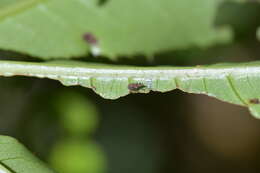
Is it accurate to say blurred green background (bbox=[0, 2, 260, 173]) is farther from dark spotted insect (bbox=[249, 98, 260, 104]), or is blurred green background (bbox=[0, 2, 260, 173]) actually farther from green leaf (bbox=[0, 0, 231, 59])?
dark spotted insect (bbox=[249, 98, 260, 104])

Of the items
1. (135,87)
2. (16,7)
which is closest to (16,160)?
(135,87)

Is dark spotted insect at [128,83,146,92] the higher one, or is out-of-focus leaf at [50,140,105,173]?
dark spotted insect at [128,83,146,92]

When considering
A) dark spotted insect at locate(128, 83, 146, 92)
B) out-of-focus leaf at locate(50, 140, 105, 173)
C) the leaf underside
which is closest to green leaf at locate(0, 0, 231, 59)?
the leaf underside

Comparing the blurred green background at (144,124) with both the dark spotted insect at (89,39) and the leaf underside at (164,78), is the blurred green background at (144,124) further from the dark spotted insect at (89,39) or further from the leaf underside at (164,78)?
the leaf underside at (164,78)

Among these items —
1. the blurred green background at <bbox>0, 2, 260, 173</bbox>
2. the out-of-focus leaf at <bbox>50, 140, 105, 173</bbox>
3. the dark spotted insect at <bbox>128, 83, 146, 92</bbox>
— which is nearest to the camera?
the dark spotted insect at <bbox>128, 83, 146, 92</bbox>

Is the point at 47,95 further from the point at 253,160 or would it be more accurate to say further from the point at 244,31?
the point at 253,160

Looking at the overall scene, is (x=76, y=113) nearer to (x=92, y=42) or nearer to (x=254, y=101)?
(x=92, y=42)

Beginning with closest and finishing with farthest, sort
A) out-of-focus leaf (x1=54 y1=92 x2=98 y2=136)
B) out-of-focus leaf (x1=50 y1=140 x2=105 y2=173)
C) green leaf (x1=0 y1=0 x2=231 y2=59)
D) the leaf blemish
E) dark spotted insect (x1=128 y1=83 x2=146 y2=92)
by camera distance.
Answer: dark spotted insect (x1=128 y1=83 x2=146 y2=92) < green leaf (x1=0 y1=0 x2=231 y2=59) < the leaf blemish < out-of-focus leaf (x1=54 y1=92 x2=98 y2=136) < out-of-focus leaf (x1=50 y1=140 x2=105 y2=173)

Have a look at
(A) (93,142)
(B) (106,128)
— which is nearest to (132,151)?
(B) (106,128)
